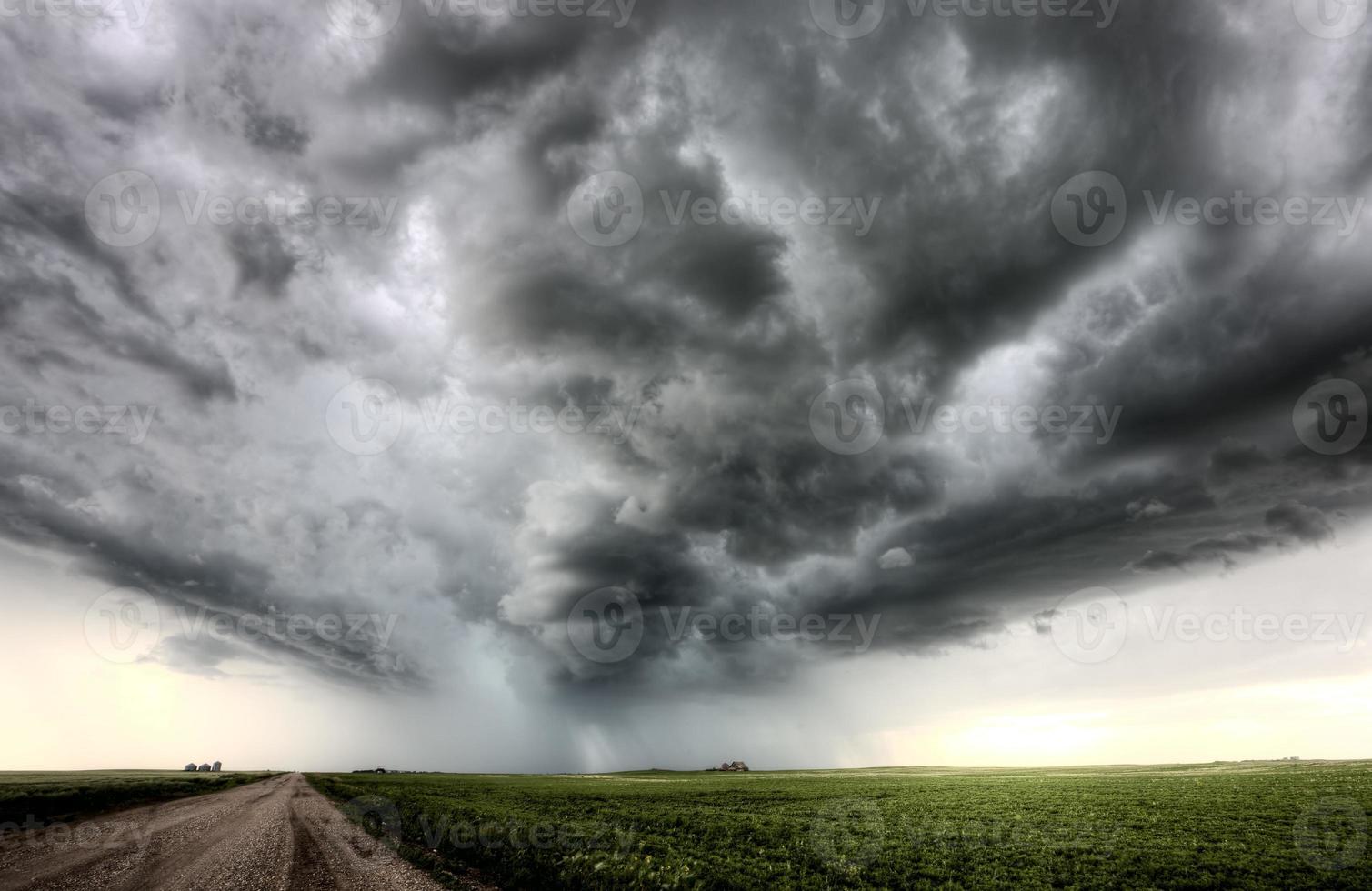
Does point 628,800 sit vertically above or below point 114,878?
below

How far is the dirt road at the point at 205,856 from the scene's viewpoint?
22.3m

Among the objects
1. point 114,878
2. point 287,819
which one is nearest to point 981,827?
point 114,878

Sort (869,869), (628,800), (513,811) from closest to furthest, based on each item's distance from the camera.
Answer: (869,869)
(513,811)
(628,800)

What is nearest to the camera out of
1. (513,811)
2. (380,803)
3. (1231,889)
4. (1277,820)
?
(1231,889)

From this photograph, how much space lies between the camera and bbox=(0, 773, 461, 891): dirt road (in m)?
22.3

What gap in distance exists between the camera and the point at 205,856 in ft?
90.7

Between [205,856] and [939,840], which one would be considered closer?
[205,856]

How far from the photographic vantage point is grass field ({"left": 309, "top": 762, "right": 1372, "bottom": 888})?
73.0 feet

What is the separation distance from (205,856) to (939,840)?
122 ft

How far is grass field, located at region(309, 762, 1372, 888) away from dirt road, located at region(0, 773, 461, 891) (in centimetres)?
265

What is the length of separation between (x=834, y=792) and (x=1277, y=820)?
123 feet

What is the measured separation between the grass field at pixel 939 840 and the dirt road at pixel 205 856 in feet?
8.71

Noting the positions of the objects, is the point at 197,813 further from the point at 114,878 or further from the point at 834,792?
the point at 834,792

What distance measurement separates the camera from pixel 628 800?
185ft
